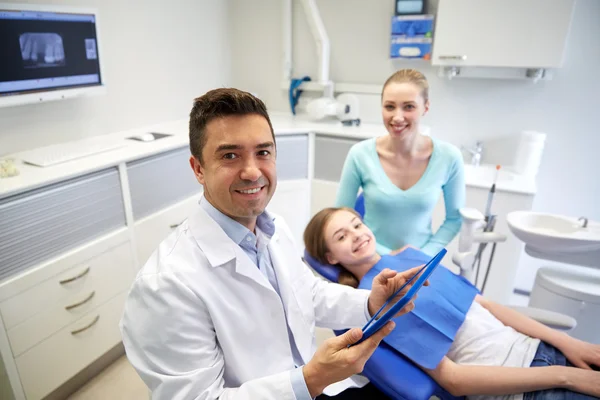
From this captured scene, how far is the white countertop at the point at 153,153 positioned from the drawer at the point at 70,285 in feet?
1.39

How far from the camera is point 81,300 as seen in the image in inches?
73.5

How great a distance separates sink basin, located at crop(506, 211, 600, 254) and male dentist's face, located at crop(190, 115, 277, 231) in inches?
52.2

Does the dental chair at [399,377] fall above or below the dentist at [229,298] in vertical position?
below

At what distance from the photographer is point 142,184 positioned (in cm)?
212

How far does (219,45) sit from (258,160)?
271 centimetres

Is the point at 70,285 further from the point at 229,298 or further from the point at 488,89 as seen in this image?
the point at 488,89

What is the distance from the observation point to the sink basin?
5.54 feet

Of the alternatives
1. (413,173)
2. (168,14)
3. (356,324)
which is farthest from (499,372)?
(168,14)

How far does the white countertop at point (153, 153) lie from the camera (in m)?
1.65

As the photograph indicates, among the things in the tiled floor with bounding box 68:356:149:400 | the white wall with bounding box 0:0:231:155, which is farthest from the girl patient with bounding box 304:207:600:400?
the white wall with bounding box 0:0:231:155

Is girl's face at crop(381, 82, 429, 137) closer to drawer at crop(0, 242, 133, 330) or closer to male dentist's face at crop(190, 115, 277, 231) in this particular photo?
male dentist's face at crop(190, 115, 277, 231)

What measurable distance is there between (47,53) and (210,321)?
5.56 ft

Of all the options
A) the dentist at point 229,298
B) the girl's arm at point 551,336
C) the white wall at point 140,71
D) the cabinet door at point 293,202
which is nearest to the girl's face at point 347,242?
the dentist at point 229,298

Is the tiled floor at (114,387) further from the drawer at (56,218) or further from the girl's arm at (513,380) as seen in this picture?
the girl's arm at (513,380)
